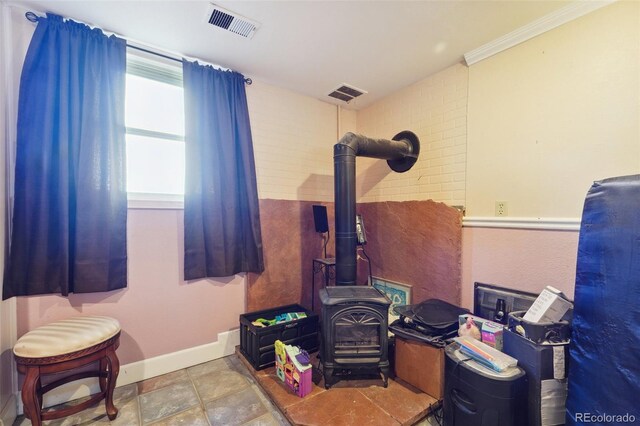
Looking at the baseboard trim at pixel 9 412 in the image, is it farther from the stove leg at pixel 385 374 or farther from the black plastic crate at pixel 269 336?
the stove leg at pixel 385 374

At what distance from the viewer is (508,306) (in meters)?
1.96

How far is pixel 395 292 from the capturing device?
9.03 feet

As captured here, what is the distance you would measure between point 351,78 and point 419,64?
1.95 ft

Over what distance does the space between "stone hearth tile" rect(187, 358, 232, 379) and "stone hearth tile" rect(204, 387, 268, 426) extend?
0.37 m

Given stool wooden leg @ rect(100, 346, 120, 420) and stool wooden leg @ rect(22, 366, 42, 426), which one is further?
stool wooden leg @ rect(100, 346, 120, 420)

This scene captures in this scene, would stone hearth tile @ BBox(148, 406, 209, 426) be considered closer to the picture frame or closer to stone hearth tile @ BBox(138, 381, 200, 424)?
stone hearth tile @ BBox(138, 381, 200, 424)

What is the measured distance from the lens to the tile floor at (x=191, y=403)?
1660 mm

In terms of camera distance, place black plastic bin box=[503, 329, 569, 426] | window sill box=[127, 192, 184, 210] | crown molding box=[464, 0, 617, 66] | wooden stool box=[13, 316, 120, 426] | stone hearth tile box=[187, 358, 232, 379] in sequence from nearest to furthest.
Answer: black plastic bin box=[503, 329, 569, 426], wooden stool box=[13, 316, 120, 426], crown molding box=[464, 0, 617, 66], window sill box=[127, 192, 184, 210], stone hearth tile box=[187, 358, 232, 379]

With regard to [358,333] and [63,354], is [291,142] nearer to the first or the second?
[358,333]

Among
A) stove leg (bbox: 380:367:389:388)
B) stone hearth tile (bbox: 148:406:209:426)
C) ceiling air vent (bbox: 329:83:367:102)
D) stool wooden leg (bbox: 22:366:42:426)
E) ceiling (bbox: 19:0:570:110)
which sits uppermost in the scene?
ceiling (bbox: 19:0:570:110)

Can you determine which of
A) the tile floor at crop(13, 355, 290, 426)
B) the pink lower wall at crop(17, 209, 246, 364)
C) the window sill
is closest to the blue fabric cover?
the tile floor at crop(13, 355, 290, 426)

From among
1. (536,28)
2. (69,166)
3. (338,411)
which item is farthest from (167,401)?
(536,28)

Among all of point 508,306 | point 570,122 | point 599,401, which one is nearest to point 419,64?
point 570,122

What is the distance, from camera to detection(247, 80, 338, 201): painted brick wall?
2637 mm
